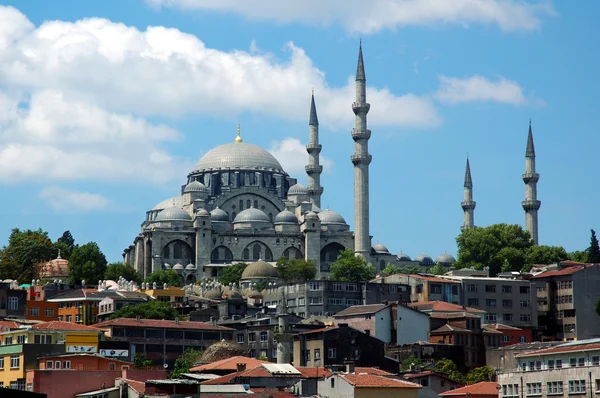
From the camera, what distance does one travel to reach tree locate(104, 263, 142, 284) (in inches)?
3949

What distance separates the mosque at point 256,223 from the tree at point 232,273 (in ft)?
11.4

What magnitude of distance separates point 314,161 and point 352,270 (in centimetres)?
2914

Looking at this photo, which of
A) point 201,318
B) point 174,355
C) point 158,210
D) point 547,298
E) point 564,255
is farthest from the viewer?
point 158,210

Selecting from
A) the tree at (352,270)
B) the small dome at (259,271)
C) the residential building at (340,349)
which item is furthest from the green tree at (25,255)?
the residential building at (340,349)

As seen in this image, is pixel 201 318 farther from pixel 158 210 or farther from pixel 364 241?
pixel 158 210

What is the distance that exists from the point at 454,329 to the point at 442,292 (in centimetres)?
1598

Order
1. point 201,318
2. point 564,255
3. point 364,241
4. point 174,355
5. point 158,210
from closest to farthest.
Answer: point 174,355 → point 201,318 → point 564,255 → point 364,241 → point 158,210

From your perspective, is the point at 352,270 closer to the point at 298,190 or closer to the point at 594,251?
the point at 594,251

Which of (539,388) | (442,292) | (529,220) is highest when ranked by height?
(529,220)

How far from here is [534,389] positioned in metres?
43.6

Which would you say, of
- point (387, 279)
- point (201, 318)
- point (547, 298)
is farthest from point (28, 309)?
point (547, 298)

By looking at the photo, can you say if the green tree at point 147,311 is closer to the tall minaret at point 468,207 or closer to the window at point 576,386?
the window at point 576,386

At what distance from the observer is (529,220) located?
11525 centimetres

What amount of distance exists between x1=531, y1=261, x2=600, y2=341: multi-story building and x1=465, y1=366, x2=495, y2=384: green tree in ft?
55.5
